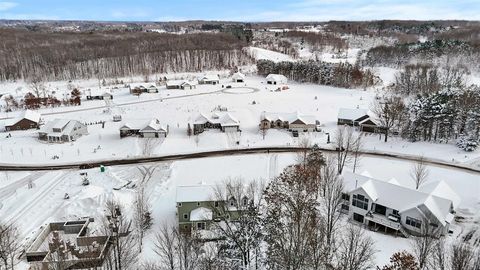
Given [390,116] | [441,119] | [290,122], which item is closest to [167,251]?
[290,122]

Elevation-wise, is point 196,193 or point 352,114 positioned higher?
point 352,114

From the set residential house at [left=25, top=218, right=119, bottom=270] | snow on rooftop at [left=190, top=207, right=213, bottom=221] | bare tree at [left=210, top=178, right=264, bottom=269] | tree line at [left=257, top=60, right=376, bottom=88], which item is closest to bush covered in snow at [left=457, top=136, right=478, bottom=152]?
bare tree at [left=210, top=178, right=264, bottom=269]

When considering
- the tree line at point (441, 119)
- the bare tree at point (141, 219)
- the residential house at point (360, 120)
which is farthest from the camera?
the residential house at point (360, 120)

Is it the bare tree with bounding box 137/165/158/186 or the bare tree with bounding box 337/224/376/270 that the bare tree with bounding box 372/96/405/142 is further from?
the bare tree with bounding box 137/165/158/186

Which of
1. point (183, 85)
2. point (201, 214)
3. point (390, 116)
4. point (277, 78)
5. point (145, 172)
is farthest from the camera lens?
point (277, 78)

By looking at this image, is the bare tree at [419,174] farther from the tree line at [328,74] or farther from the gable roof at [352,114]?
the tree line at [328,74]

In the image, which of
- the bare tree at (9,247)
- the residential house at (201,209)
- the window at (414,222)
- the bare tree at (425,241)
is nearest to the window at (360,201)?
the window at (414,222)

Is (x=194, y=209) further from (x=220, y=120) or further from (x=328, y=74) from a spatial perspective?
(x=328, y=74)

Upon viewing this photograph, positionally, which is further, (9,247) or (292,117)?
(292,117)
